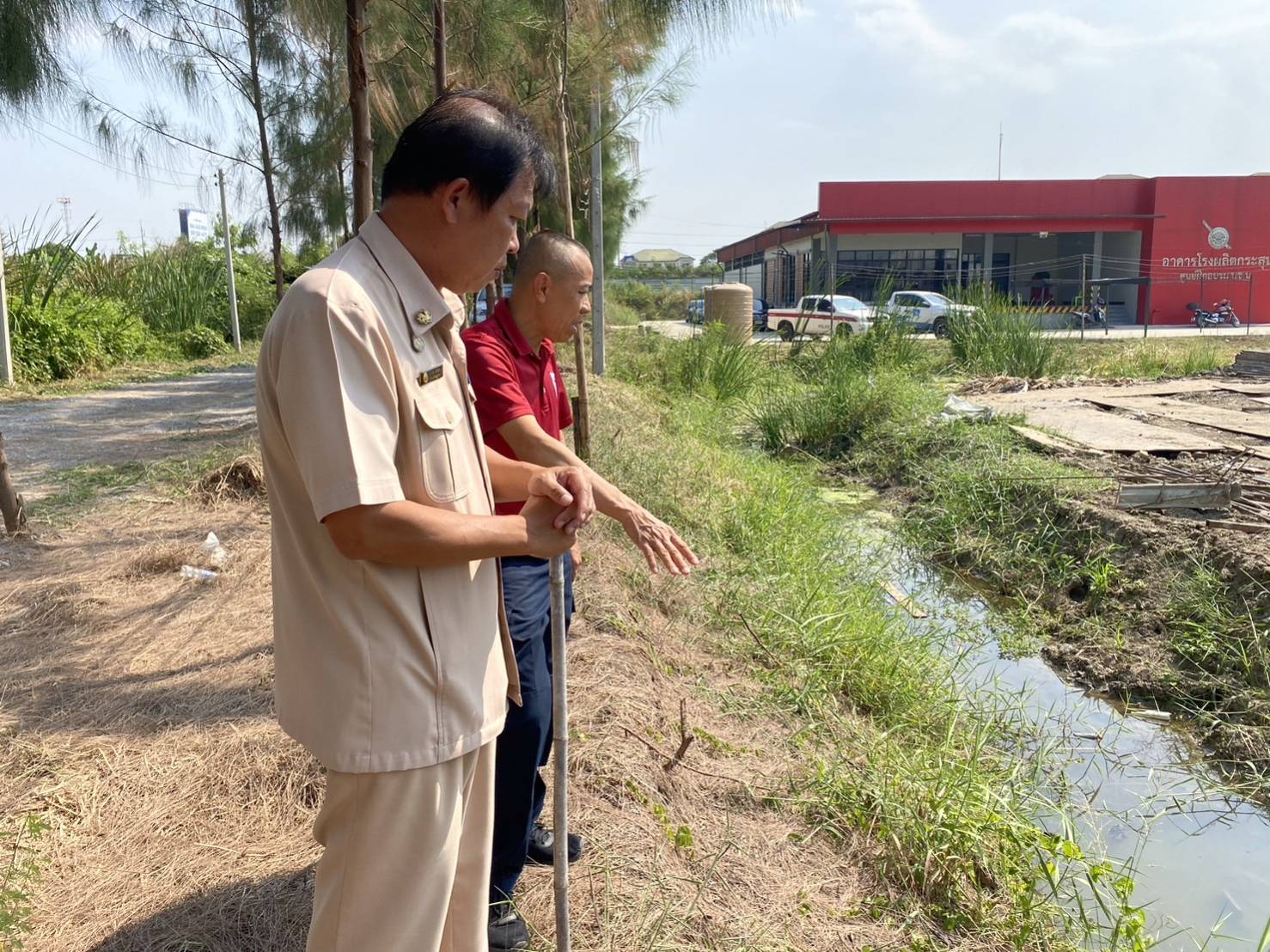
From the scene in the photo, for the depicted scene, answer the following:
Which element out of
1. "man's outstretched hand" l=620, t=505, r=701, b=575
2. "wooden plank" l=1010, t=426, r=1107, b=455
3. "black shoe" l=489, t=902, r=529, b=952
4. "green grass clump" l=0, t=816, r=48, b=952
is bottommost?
"black shoe" l=489, t=902, r=529, b=952

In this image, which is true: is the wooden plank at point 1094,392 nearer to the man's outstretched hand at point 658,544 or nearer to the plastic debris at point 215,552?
the plastic debris at point 215,552

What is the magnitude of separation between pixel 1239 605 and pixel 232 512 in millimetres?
4844

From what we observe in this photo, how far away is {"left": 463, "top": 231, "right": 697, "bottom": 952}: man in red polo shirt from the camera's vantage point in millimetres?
1934

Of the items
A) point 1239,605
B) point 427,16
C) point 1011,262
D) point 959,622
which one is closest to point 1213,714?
point 1239,605

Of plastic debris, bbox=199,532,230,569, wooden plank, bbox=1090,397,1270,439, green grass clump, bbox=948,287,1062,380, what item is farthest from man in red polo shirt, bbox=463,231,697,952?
green grass clump, bbox=948,287,1062,380

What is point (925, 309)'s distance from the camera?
20.6m

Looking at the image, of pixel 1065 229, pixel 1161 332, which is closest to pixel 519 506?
pixel 1161 332

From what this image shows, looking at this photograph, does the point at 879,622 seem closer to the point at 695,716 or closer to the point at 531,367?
the point at 695,716

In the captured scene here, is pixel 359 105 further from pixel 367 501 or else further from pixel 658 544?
pixel 367 501

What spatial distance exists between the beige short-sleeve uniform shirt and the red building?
1020 inches

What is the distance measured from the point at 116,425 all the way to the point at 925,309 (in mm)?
16487

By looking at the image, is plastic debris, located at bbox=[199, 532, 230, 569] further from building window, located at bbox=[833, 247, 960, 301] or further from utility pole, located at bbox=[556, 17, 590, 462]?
building window, located at bbox=[833, 247, 960, 301]

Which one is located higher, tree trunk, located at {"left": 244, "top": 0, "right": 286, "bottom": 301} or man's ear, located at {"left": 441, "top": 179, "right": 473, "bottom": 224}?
tree trunk, located at {"left": 244, "top": 0, "right": 286, "bottom": 301}

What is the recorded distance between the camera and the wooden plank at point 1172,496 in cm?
561
